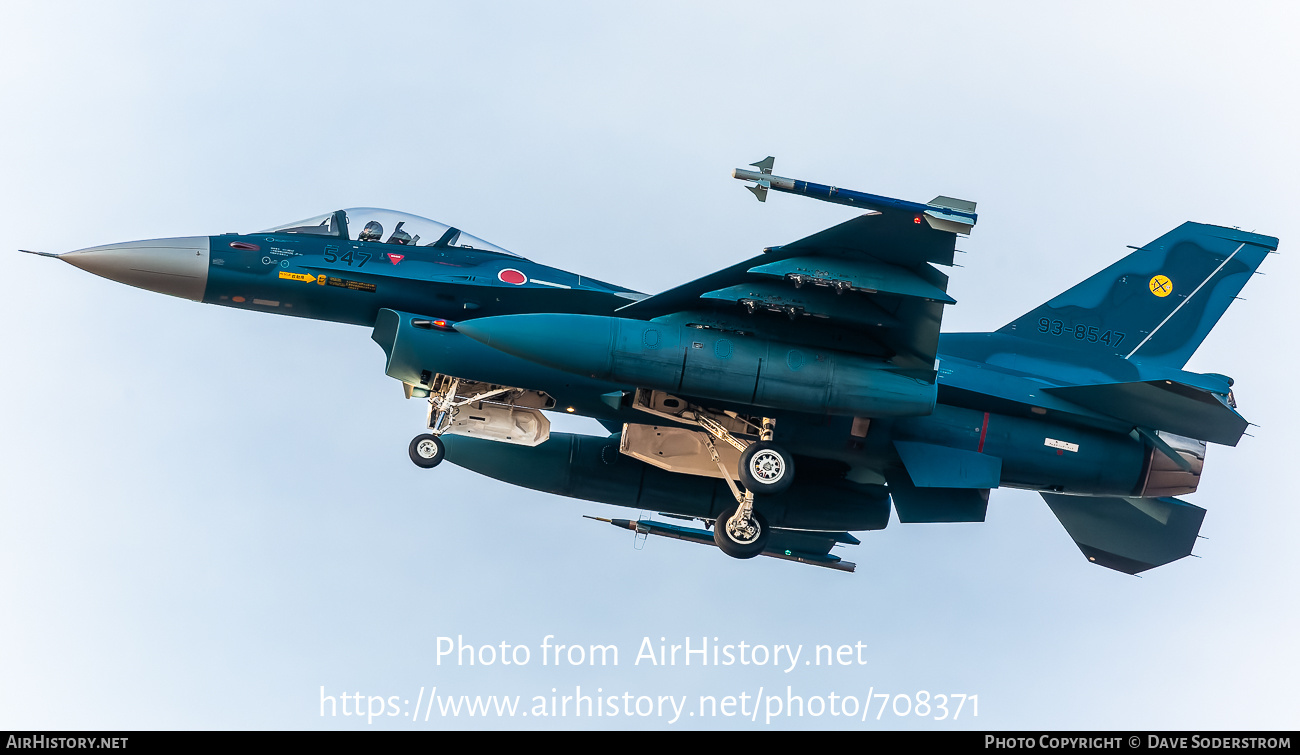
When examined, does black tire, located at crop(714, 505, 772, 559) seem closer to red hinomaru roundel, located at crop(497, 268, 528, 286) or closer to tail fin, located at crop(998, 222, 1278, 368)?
red hinomaru roundel, located at crop(497, 268, 528, 286)

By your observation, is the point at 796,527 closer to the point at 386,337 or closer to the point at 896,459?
the point at 896,459

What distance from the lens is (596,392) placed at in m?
16.6

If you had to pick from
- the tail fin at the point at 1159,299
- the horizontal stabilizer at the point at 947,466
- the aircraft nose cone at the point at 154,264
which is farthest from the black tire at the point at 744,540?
the aircraft nose cone at the point at 154,264

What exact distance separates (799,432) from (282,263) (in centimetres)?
625

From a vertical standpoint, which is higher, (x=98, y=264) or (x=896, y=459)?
(x=98, y=264)

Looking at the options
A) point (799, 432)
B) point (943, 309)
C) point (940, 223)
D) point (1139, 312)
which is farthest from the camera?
point (1139, 312)

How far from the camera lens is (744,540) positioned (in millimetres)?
17500

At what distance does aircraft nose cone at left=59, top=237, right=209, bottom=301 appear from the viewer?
1548 centimetres

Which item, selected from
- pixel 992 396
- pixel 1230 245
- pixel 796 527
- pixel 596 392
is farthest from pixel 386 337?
pixel 1230 245

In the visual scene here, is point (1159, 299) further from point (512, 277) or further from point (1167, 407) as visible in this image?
point (512, 277)

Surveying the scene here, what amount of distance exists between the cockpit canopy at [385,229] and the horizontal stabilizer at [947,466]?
5.35 metres

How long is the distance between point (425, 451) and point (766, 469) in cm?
386

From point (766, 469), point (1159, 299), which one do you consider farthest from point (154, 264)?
point (1159, 299)

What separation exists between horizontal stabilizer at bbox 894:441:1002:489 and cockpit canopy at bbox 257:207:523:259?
211 inches
